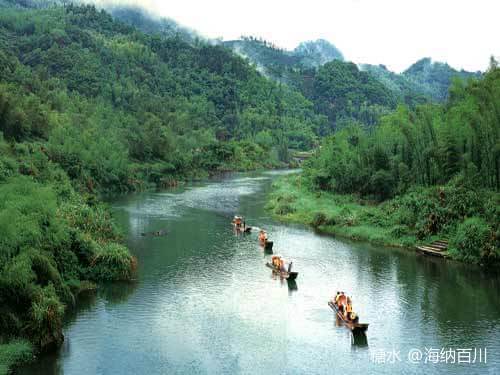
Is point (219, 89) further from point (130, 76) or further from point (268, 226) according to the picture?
point (268, 226)

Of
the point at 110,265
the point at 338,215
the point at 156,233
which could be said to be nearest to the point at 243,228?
the point at 156,233

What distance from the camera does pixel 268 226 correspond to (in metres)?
51.3

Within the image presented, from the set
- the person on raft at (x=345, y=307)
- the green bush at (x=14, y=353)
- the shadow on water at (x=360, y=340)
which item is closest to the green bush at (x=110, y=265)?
the green bush at (x=14, y=353)

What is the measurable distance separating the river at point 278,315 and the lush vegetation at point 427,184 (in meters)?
2.65

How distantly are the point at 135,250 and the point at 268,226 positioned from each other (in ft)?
50.2

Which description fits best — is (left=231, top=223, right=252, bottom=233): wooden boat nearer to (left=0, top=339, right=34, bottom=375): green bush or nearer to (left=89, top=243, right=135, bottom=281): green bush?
(left=89, top=243, right=135, bottom=281): green bush

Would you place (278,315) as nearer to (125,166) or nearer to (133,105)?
(125,166)

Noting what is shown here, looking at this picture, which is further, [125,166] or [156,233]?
[125,166]

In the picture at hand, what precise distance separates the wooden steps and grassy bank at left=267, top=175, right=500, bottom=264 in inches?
22.1

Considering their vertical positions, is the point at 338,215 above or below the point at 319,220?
above

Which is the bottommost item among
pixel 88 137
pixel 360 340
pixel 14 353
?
pixel 360 340

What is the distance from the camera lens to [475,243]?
35.4m

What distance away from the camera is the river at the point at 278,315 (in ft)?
71.4

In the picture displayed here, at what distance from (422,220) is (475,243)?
545 cm
